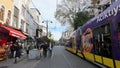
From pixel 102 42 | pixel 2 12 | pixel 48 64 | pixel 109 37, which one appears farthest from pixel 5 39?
pixel 109 37

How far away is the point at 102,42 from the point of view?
47.4 ft

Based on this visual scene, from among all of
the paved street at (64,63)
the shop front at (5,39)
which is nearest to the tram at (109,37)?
the paved street at (64,63)

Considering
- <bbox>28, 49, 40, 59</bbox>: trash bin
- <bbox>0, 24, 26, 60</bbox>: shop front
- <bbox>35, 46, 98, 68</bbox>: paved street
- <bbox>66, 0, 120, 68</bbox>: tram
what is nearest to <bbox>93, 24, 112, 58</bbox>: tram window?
<bbox>66, 0, 120, 68</bbox>: tram

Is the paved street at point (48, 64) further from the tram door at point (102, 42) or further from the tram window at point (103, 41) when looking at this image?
the tram window at point (103, 41)

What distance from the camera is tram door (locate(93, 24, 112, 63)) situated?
12.9 m

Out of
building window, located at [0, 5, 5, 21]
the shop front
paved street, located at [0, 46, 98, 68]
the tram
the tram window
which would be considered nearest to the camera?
the tram

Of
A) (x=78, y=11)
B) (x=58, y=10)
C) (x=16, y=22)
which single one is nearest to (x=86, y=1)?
(x=78, y=11)

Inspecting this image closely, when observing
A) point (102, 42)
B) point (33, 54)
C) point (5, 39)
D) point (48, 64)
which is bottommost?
point (48, 64)

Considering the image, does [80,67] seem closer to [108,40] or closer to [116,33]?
[108,40]

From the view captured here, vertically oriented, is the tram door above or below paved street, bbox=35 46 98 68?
above

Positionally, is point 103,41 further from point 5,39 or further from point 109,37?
point 5,39

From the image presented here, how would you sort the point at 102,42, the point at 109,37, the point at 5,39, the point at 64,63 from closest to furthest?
the point at 109,37, the point at 102,42, the point at 64,63, the point at 5,39

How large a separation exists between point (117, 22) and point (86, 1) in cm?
5231

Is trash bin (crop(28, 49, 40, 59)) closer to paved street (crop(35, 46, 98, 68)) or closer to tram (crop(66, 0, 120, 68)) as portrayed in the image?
paved street (crop(35, 46, 98, 68))
